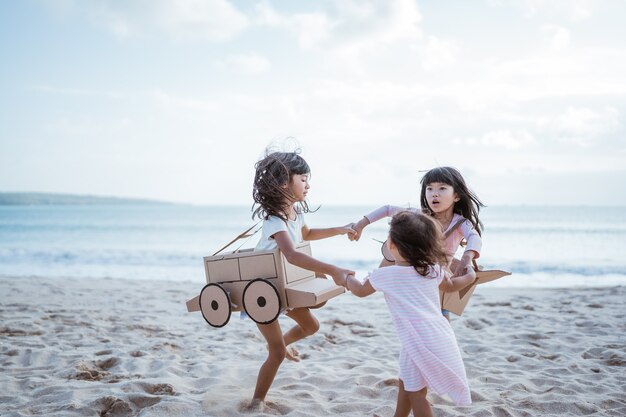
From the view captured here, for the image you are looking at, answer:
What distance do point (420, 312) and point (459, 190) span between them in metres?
1.08

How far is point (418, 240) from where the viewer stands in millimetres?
2410

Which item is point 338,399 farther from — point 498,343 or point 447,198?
point 498,343

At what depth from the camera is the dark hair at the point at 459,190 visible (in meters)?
3.19

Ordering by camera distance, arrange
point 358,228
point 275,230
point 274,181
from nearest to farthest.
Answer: point 275,230 < point 274,181 < point 358,228

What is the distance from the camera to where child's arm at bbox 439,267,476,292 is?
8.56ft

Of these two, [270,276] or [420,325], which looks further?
[270,276]

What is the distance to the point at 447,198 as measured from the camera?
3184 mm

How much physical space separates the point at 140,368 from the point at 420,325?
2.74 metres

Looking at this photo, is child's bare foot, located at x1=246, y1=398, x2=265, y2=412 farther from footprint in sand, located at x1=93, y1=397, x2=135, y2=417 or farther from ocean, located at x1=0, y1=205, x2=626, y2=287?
ocean, located at x1=0, y1=205, x2=626, y2=287

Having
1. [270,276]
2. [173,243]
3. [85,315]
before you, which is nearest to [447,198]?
[270,276]

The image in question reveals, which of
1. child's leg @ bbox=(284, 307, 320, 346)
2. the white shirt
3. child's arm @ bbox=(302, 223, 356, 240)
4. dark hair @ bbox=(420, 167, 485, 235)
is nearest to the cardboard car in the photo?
the white shirt

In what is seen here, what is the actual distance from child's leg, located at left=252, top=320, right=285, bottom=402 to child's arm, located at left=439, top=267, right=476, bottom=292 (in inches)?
39.3

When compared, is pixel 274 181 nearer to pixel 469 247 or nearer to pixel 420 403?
pixel 469 247

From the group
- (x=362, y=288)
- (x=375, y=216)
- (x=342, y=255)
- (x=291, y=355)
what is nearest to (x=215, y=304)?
(x=291, y=355)
